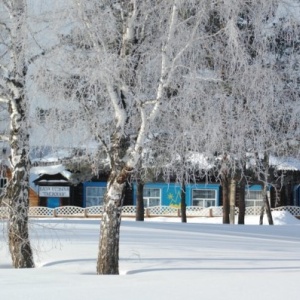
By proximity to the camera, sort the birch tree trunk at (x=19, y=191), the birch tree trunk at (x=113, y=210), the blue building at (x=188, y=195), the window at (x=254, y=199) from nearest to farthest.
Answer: the birch tree trunk at (x=113, y=210), the birch tree trunk at (x=19, y=191), the window at (x=254, y=199), the blue building at (x=188, y=195)

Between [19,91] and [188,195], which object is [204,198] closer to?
[188,195]

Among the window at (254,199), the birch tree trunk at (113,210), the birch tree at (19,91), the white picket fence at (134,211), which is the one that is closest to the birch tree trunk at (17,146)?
the birch tree at (19,91)

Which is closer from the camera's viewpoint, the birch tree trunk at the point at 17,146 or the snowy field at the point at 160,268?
the snowy field at the point at 160,268

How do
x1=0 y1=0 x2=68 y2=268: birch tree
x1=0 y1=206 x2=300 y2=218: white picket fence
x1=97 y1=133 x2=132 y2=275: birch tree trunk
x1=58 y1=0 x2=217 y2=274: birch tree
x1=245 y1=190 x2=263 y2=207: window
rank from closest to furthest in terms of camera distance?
x1=58 y1=0 x2=217 y2=274: birch tree < x1=97 y1=133 x2=132 y2=275: birch tree trunk < x1=0 y1=0 x2=68 y2=268: birch tree < x1=0 y1=206 x2=300 y2=218: white picket fence < x1=245 y1=190 x2=263 y2=207: window

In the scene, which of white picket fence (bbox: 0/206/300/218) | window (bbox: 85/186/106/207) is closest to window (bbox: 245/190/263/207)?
white picket fence (bbox: 0/206/300/218)

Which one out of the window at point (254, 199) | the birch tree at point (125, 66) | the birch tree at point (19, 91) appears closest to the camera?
the birch tree at point (125, 66)

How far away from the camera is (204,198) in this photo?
44.7 meters

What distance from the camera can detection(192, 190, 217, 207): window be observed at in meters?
44.5

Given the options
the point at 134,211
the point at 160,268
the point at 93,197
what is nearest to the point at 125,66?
the point at 160,268

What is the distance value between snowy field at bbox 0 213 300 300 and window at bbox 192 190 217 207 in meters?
23.6

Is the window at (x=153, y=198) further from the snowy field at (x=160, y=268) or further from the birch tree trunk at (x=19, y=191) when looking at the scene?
the birch tree trunk at (x=19, y=191)

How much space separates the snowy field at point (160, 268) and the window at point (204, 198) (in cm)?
2363

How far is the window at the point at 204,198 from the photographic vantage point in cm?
4453

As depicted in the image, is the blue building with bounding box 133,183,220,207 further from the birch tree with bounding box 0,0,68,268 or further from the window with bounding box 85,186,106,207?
the birch tree with bounding box 0,0,68,268
